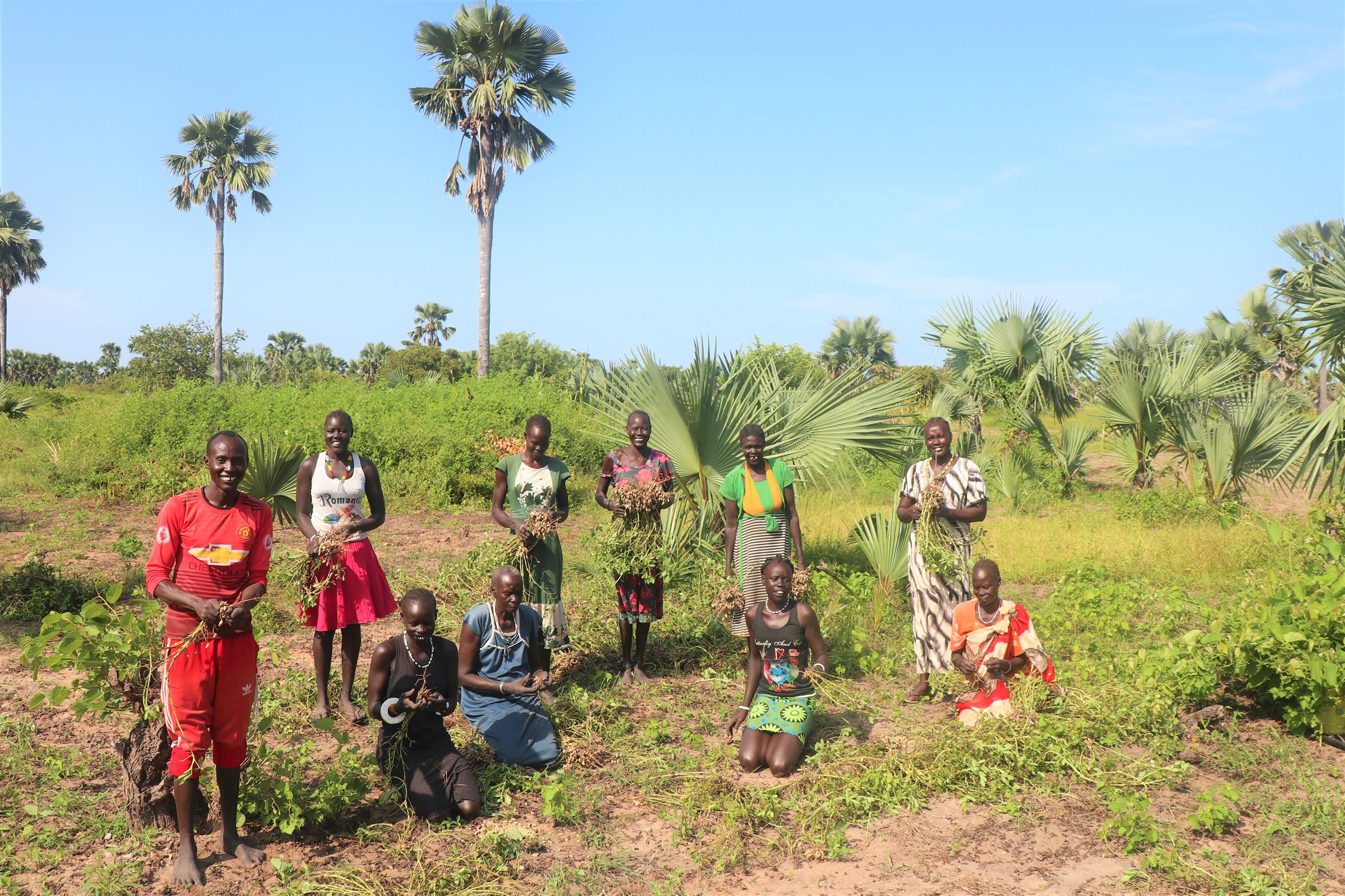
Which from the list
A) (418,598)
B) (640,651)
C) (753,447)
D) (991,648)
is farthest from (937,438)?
(418,598)

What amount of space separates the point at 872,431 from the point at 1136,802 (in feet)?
12.7

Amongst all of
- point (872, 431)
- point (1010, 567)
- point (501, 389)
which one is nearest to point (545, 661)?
point (872, 431)

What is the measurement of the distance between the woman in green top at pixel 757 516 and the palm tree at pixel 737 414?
1175 millimetres

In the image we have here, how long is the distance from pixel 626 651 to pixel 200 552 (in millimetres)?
3353

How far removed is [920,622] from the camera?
623 centimetres

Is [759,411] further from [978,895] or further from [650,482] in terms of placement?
[978,895]

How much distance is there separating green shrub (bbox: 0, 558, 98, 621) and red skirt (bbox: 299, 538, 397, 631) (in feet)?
11.5

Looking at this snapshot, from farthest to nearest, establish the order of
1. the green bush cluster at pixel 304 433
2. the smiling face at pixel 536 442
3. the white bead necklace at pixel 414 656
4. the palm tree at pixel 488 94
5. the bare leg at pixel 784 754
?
the palm tree at pixel 488 94
the green bush cluster at pixel 304 433
the smiling face at pixel 536 442
the bare leg at pixel 784 754
the white bead necklace at pixel 414 656

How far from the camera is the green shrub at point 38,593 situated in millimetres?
7668

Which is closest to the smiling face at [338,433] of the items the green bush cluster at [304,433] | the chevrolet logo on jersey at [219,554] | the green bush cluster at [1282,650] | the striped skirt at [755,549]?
the chevrolet logo on jersey at [219,554]

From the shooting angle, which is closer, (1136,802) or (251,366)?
(1136,802)

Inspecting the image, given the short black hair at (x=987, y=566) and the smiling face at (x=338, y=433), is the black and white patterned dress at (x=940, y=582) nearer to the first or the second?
the short black hair at (x=987, y=566)

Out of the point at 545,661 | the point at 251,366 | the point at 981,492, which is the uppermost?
the point at 251,366

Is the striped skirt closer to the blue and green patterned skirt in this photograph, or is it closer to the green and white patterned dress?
the blue and green patterned skirt
